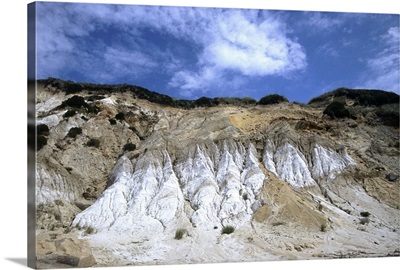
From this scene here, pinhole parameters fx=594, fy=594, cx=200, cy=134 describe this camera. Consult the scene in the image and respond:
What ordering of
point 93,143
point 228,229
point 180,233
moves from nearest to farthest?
1. point 180,233
2. point 228,229
3. point 93,143

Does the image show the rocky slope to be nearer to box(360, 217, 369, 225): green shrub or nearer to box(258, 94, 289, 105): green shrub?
box(360, 217, 369, 225): green shrub

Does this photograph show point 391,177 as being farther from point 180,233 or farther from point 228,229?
point 180,233

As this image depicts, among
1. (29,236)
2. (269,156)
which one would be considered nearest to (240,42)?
(269,156)

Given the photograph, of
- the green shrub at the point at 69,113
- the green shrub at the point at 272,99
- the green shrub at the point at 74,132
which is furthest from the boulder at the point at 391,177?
the green shrub at the point at 69,113

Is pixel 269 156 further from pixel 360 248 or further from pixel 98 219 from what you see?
pixel 98 219

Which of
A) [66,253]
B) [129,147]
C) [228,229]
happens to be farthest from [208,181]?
[66,253]

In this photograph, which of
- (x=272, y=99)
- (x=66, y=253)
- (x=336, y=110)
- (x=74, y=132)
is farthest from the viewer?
(x=336, y=110)
